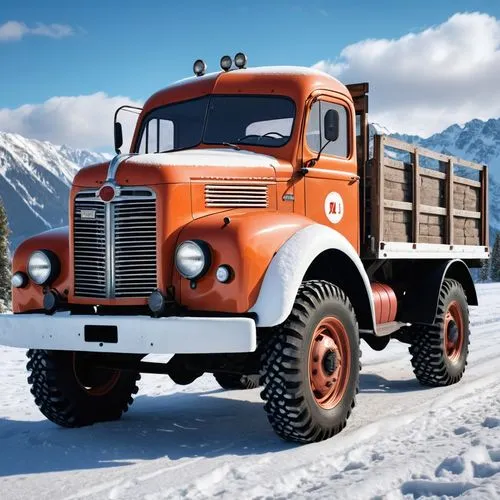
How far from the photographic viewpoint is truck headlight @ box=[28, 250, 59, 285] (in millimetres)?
5465

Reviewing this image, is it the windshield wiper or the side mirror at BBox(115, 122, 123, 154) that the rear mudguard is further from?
the side mirror at BBox(115, 122, 123, 154)

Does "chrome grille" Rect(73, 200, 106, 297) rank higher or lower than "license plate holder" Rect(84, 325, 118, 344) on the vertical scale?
higher

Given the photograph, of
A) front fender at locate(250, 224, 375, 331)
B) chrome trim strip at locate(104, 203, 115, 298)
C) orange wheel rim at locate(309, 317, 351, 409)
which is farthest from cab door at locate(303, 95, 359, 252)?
chrome trim strip at locate(104, 203, 115, 298)

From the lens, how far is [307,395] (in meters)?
4.95

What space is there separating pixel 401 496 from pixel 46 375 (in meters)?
3.14

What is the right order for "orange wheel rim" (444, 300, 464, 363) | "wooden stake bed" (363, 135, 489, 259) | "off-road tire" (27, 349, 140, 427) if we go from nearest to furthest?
"off-road tire" (27, 349, 140, 427) < "wooden stake bed" (363, 135, 489, 259) < "orange wheel rim" (444, 300, 464, 363)

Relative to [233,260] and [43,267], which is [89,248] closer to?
[43,267]

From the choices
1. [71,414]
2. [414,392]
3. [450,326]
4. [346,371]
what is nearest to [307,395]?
[346,371]

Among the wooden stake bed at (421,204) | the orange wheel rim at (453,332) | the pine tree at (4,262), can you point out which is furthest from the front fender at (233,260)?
the pine tree at (4,262)

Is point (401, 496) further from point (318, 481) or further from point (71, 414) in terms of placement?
point (71, 414)

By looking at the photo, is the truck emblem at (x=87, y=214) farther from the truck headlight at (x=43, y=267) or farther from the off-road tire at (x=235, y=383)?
the off-road tire at (x=235, y=383)

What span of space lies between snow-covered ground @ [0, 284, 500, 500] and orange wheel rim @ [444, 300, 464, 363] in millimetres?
531

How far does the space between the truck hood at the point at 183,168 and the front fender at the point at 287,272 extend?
2.16 ft

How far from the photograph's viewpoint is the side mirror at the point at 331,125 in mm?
5820
